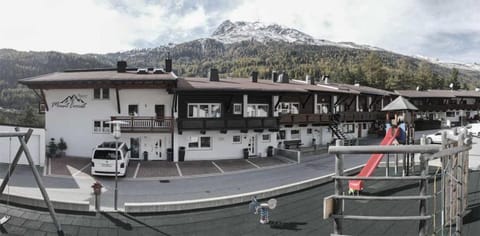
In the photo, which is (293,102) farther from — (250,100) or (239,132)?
(239,132)

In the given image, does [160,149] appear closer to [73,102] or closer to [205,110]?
[205,110]

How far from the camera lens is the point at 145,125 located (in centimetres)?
2262

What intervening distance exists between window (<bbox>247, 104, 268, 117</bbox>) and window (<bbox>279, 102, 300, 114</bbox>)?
10.2 ft

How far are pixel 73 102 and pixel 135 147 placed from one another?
642 cm

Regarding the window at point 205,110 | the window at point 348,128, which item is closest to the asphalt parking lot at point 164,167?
the window at point 205,110

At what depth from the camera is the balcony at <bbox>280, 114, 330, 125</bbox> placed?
28.4 metres

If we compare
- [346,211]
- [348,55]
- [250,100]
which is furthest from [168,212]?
[348,55]

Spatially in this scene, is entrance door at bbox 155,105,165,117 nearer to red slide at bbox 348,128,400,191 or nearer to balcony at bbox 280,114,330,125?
balcony at bbox 280,114,330,125

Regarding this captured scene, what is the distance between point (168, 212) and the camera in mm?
7523

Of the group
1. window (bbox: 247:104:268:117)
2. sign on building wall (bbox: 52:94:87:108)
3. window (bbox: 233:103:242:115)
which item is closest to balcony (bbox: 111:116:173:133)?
sign on building wall (bbox: 52:94:87:108)

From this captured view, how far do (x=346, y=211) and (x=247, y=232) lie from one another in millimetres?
2459

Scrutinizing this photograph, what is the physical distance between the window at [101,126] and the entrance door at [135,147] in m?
2.26

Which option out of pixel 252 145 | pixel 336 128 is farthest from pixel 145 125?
pixel 336 128

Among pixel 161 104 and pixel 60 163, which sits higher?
pixel 161 104
